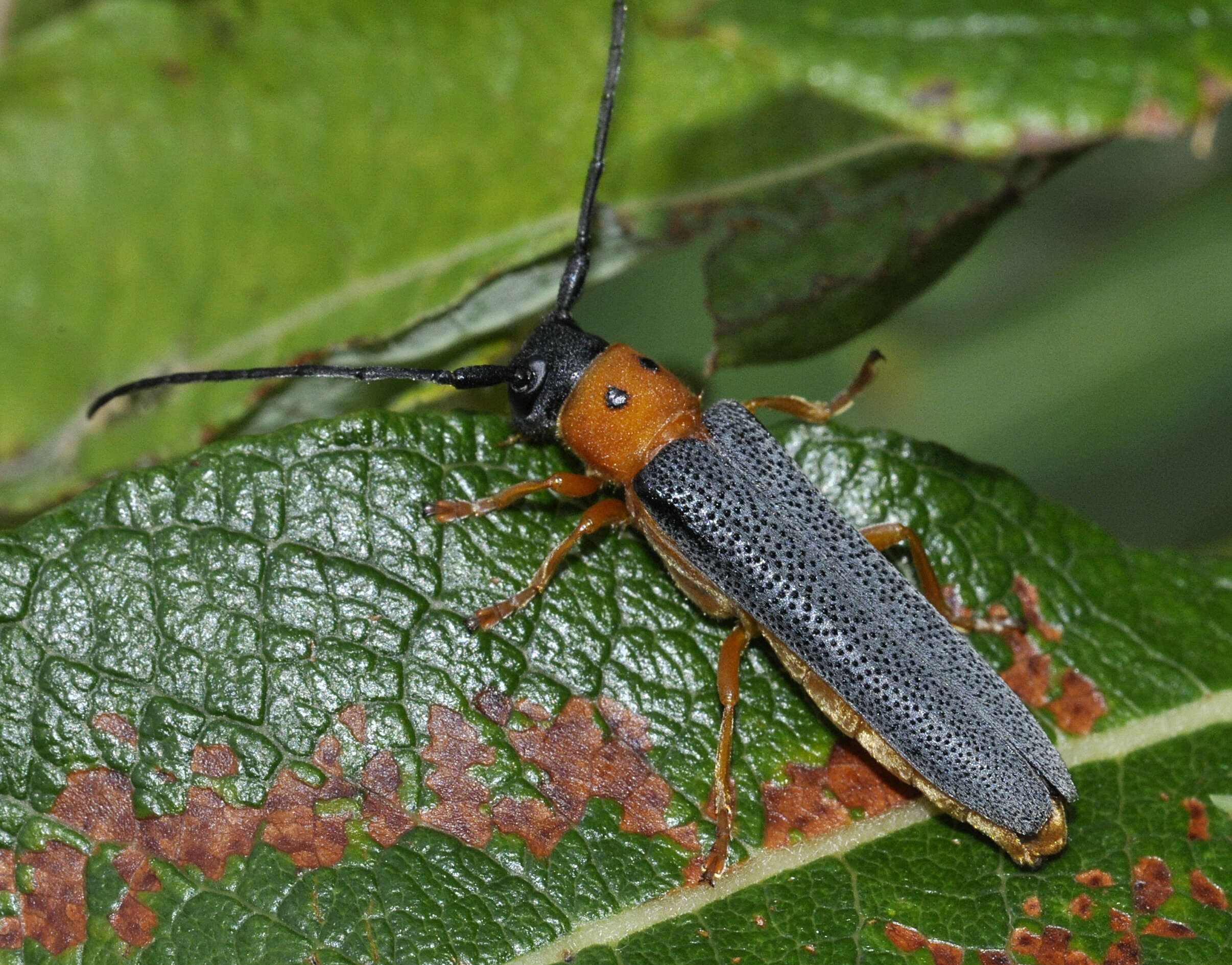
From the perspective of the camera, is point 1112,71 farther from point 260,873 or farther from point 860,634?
point 260,873

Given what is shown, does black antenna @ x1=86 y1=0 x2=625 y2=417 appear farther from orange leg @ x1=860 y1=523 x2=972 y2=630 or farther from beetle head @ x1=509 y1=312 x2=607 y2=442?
orange leg @ x1=860 y1=523 x2=972 y2=630

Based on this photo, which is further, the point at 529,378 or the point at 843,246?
the point at 529,378

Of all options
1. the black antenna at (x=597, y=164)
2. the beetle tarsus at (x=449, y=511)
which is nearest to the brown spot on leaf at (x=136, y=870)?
the beetle tarsus at (x=449, y=511)

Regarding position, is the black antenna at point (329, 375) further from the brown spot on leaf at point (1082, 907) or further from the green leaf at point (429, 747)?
the brown spot on leaf at point (1082, 907)

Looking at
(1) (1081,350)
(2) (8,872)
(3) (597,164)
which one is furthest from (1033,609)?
(1) (1081,350)

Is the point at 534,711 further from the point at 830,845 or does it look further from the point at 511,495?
the point at 830,845

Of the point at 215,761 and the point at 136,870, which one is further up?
A: the point at 215,761
